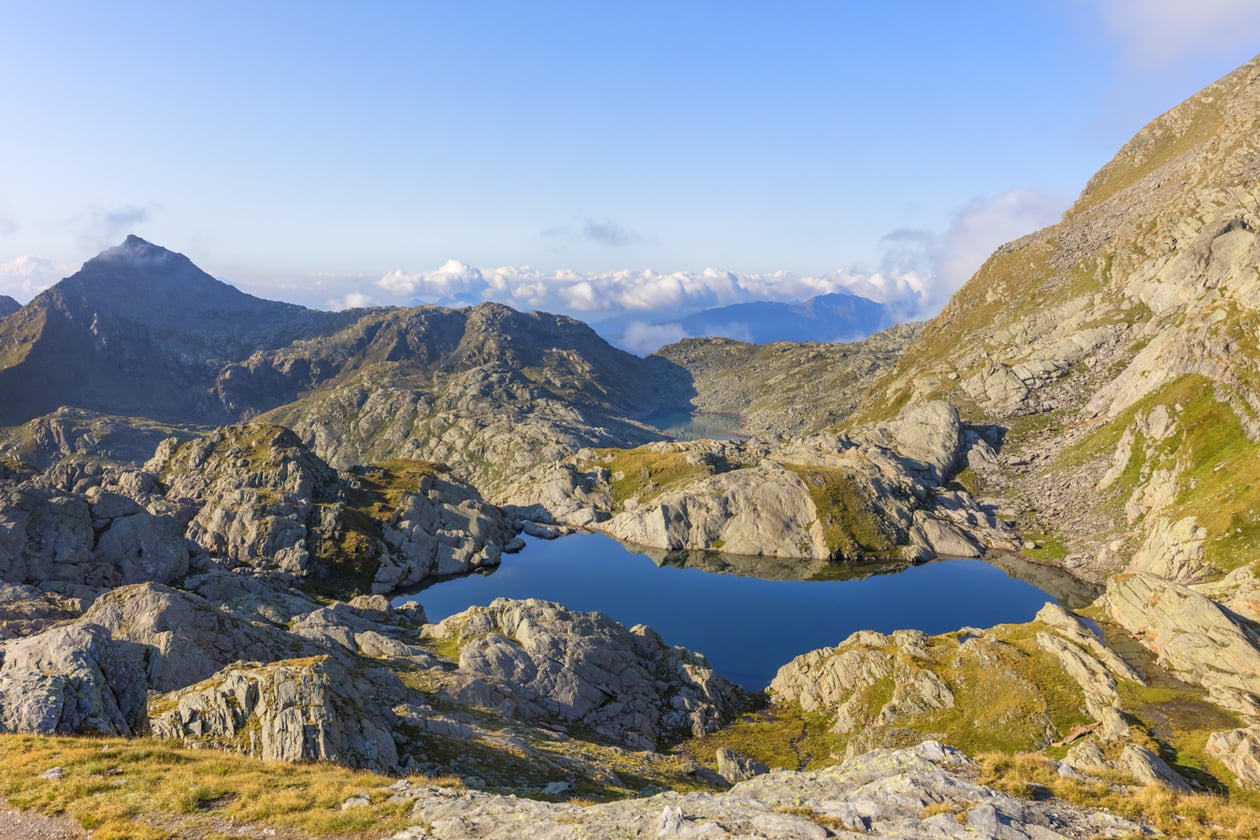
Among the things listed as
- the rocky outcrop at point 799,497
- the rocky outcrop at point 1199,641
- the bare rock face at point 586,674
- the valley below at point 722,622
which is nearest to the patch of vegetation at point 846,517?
the rocky outcrop at point 799,497

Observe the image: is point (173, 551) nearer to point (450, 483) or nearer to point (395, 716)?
point (450, 483)

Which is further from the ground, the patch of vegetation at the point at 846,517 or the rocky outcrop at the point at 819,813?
the rocky outcrop at the point at 819,813

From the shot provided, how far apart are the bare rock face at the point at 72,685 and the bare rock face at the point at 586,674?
28054 mm

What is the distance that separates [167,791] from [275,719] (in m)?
10.4

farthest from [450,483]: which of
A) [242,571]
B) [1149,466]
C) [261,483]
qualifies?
[1149,466]

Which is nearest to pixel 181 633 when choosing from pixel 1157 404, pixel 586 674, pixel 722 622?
pixel 586 674

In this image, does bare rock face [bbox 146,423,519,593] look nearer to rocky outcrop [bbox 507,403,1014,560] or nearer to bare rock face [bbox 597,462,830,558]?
rocky outcrop [bbox 507,403,1014,560]

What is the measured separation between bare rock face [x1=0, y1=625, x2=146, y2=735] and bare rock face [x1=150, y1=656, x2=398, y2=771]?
1754 millimetres

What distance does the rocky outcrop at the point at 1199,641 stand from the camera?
56219mm

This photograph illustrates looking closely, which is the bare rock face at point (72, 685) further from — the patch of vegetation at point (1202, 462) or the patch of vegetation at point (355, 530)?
the patch of vegetation at point (1202, 462)

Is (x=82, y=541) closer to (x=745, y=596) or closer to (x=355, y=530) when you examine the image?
(x=355, y=530)

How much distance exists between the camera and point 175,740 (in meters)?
32.1

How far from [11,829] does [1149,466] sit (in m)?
154

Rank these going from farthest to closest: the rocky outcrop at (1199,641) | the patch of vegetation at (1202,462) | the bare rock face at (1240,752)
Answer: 1. the patch of vegetation at (1202,462)
2. the rocky outcrop at (1199,641)
3. the bare rock face at (1240,752)
